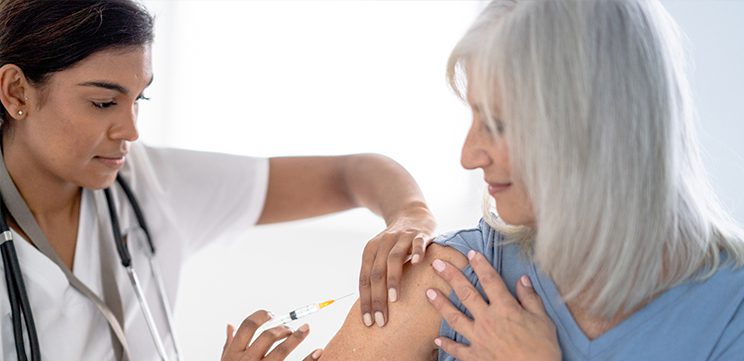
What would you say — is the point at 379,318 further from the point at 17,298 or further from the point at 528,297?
the point at 17,298

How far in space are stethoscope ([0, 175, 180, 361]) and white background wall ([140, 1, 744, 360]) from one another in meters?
1.63

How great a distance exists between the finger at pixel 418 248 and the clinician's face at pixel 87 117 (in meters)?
0.66

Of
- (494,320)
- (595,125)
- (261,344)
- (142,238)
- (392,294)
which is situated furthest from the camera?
(142,238)

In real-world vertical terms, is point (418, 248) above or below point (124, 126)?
below

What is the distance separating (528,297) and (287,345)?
443mm

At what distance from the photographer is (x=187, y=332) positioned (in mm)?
3613

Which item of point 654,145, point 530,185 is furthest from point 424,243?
point 654,145

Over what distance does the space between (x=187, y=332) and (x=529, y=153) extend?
8.66 ft

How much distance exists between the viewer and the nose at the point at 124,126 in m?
1.78

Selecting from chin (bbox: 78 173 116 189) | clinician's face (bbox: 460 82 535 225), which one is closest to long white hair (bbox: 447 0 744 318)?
clinician's face (bbox: 460 82 535 225)

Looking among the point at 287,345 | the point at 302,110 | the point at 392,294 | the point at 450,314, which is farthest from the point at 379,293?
the point at 302,110

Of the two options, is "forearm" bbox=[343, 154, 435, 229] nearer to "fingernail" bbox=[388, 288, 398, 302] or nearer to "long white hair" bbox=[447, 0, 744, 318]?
"fingernail" bbox=[388, 288, 398, 302]

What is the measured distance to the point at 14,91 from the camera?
177cm

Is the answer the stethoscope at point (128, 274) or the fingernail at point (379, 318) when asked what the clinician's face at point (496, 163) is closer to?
the fingernail at point (379, 318)
